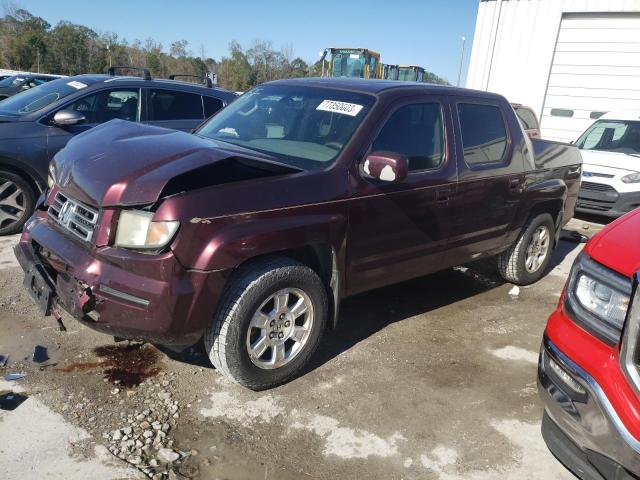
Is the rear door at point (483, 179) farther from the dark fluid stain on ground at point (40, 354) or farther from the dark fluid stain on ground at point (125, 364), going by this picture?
the dark fluid stain on ground at point (40, 354)

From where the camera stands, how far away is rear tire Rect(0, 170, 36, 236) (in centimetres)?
537

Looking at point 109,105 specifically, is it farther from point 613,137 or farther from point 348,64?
point 348,64

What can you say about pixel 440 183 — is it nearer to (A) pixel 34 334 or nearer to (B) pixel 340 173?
(B) pixel 340 173

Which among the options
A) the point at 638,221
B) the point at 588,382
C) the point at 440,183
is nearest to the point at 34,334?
the point at 440,183

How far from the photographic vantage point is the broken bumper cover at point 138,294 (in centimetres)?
262

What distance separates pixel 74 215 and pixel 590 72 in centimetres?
1358

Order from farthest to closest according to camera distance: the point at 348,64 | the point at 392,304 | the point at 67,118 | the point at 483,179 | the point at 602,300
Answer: the point at 348,64 → the point at 67,118 → the point at 392,304 → the point at 483,179 → the point at 602,300

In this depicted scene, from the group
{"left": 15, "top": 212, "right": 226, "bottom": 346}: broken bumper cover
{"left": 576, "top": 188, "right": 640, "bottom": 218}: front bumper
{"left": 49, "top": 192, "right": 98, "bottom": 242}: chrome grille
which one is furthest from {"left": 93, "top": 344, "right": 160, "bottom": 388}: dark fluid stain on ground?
{"left": 576, "top": 188, "right": 640, "bottom": 218}: front bumper

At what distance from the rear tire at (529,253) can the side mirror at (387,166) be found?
238 cm

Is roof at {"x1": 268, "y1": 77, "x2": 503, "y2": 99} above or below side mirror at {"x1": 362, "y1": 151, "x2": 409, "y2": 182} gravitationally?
above

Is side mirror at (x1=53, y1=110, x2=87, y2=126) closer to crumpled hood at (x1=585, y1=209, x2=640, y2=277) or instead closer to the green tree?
crumpled hood at (x1=585, y1=209, x2=640, y2=277)

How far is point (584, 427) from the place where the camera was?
2127 millimetres

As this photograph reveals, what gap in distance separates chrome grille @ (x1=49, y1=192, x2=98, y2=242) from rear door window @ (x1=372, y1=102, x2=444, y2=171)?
1.78 meters

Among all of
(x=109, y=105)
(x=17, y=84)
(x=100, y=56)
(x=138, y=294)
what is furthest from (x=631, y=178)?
(x=100, y=56)
